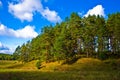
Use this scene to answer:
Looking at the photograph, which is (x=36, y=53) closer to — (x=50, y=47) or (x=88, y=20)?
(x=50, y=47)

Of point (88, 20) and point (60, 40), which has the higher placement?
point (88, 20)

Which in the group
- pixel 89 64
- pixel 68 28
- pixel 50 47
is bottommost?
pixel 89 64

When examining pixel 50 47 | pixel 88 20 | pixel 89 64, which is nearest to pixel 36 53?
pixel 50 47

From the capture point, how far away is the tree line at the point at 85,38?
9875cm

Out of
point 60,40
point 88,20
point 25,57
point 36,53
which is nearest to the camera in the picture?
point 60,40

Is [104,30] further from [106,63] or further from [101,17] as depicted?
[106,63]

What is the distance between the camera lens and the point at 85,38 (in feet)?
337

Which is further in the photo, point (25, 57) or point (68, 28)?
point (25, 57)

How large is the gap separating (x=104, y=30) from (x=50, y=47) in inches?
995

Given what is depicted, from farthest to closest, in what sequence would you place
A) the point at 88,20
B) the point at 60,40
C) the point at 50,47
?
the point at 50,47 < the point at 88,20 < the point at 60,40

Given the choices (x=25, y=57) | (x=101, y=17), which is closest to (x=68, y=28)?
(x=101, y=17)

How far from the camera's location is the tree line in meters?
98.8

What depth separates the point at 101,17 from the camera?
109 metres

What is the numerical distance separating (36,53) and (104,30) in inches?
1649
